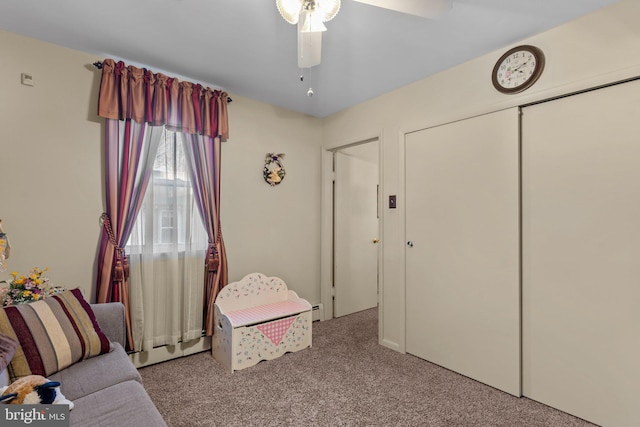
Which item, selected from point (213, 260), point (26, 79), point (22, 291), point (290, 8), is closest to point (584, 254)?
point (290, 8)

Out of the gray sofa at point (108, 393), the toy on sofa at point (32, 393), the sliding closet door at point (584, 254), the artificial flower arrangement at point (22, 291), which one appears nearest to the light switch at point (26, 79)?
the artificial flower arrangement at point (22, 291)

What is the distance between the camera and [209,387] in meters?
2.23

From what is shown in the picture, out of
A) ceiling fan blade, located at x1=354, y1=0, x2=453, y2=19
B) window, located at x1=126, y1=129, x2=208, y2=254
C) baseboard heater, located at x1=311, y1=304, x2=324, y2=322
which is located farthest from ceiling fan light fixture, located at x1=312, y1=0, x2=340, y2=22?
baseboard heater, located at x1=311, y1=304, x2=324, y2=322

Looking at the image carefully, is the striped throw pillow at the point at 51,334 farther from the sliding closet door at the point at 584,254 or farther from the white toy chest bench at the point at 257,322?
the sliding closet door at the point at 584,254

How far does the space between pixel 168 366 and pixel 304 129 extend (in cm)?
266

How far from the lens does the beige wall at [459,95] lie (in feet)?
5.87

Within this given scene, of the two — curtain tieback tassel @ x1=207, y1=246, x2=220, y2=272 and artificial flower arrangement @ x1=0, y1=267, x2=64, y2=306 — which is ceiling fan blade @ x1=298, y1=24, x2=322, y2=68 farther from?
artificial flower arrangement @ x1=0, y1=267, x2=64, y2=306

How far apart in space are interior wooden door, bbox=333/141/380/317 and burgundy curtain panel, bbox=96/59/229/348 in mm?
1521

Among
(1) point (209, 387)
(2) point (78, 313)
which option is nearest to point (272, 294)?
Answer: (1) point (209, 387)

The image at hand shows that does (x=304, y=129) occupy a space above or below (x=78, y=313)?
above

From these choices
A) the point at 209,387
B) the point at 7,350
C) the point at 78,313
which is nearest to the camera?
the point at 7,350

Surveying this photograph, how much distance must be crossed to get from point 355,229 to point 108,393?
2981 millimetres

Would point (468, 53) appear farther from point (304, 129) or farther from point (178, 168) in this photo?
point (178, 168)

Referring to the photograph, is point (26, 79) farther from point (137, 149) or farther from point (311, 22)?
point (311, 22)
